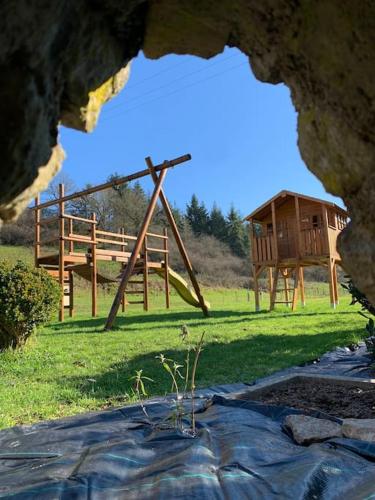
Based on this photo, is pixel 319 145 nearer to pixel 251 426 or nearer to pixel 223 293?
pixel 251 426

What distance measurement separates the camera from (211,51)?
1.69 metres

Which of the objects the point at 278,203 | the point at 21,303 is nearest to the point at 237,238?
the point at 278,203

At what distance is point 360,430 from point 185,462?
115 centimetres

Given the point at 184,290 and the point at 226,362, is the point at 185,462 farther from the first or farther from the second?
the point at 184,290

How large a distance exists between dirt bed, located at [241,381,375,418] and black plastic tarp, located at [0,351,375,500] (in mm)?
581

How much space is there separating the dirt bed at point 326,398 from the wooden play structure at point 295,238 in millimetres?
10714

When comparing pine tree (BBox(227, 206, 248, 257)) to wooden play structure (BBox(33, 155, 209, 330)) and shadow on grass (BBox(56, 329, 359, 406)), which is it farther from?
shadow on grass (BBox(56, 329, 359, 406))

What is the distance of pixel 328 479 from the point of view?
219cm

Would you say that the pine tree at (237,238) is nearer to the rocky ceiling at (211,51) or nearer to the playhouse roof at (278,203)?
the playhouse roof at (278,203)

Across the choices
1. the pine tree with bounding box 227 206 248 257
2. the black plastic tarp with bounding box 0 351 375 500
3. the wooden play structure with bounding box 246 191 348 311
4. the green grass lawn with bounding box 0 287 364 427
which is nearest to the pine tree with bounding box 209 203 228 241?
the pine tree with bounding box 227 206 248 257

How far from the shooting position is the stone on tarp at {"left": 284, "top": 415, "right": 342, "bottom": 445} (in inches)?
108

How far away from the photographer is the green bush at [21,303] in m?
7.22

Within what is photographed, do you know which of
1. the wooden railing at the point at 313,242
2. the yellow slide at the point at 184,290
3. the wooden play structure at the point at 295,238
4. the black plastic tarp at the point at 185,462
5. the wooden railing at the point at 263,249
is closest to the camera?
the black plastic tarp at the point at 185,462

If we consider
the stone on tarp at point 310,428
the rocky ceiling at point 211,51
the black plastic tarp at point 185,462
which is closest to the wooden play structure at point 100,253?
the black plastic tarp at point 185,462
